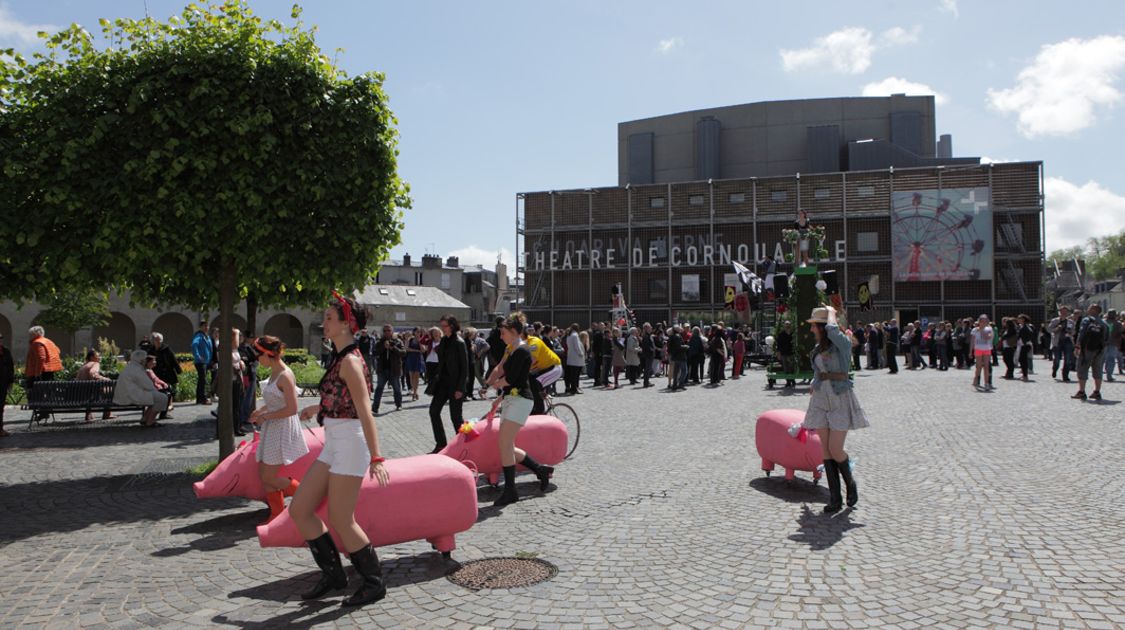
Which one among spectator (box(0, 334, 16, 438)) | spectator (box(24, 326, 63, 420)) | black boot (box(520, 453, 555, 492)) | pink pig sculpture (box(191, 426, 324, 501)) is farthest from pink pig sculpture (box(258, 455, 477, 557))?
spectator (box(24, 326, 63, 420))

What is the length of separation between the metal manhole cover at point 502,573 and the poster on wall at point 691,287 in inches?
1908

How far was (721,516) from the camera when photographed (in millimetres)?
6395

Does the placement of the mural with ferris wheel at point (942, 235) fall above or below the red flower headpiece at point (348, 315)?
above

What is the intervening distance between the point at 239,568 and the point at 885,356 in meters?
24.3

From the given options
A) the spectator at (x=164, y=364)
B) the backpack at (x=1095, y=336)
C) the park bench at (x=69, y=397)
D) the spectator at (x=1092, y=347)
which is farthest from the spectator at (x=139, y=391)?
the backpack at (x=1095, y=336)

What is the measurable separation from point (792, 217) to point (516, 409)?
46.6m

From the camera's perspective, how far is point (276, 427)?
6.29 meters

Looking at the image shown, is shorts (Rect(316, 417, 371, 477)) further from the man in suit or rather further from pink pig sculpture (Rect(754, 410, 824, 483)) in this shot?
pink pig sculpture (Rect(754, 410, 824, 483))

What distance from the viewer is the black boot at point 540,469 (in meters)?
7.36

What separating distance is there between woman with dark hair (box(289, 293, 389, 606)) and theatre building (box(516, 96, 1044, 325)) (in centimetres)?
4077

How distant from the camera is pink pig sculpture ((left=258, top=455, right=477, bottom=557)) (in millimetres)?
4723

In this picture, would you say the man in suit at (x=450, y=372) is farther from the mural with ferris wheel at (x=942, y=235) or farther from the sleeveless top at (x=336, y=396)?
the mural with ferris wheel at (x=942, y=235)

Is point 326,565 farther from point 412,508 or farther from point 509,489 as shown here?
point 509,489

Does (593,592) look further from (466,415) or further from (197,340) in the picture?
(197,340)
